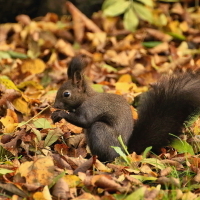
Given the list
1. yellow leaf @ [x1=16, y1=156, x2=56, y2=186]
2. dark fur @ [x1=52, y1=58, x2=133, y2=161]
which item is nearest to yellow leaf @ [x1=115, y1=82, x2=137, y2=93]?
dark fur @ [x1=52, y1=58, x2=133, y2=161]

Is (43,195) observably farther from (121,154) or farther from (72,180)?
(121,154)

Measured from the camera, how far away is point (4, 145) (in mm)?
3773

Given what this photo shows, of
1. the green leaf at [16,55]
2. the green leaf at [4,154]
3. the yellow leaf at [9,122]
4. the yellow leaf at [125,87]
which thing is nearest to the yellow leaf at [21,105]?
the yellow leaf at [9,122]

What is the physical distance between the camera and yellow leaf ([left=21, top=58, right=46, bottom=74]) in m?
6.29

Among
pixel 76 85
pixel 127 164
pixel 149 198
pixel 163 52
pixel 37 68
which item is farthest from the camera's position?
pixel 163 52

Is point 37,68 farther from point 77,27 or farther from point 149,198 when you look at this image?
point 149,198

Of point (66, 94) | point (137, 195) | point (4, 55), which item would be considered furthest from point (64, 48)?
point (137, 195)

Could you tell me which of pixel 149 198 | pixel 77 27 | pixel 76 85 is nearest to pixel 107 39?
pixel 77 27

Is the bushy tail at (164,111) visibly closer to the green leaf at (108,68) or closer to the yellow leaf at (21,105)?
the yellow leaf at (21,105)

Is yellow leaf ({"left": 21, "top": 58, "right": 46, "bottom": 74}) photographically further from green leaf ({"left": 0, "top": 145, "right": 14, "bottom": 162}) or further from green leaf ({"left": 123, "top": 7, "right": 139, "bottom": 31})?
green leaf ({"left": 0, "top": 145, "right": 14, "bottom": 162})

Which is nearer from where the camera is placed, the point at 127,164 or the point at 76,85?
the point at 127,164

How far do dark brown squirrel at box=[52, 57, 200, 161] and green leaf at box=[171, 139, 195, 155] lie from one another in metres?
0.06

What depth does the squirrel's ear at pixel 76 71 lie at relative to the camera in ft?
13.1

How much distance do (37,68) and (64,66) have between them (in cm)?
34
